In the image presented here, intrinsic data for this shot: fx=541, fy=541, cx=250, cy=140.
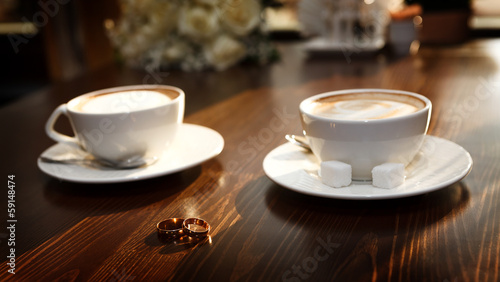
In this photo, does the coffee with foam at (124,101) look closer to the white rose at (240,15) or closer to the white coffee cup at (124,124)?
the white coffee cup at (124,124)

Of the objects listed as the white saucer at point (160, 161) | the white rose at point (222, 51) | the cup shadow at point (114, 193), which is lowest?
the white rose at point (222, 51)

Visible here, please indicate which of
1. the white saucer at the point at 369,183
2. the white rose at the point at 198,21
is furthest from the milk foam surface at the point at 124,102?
the white rose at the point at 198,21

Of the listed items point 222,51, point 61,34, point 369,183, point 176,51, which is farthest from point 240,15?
point 61,34

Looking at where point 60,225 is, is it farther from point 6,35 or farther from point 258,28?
point 6,35

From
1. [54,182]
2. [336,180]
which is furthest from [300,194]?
[54,182]

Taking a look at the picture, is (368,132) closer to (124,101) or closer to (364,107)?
(364,107)

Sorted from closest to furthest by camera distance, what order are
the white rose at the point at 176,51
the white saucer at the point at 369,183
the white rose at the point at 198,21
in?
the white saucer at the point at 369,183
the white rose at the point at 198,21
the white rose at the point at 176,51
